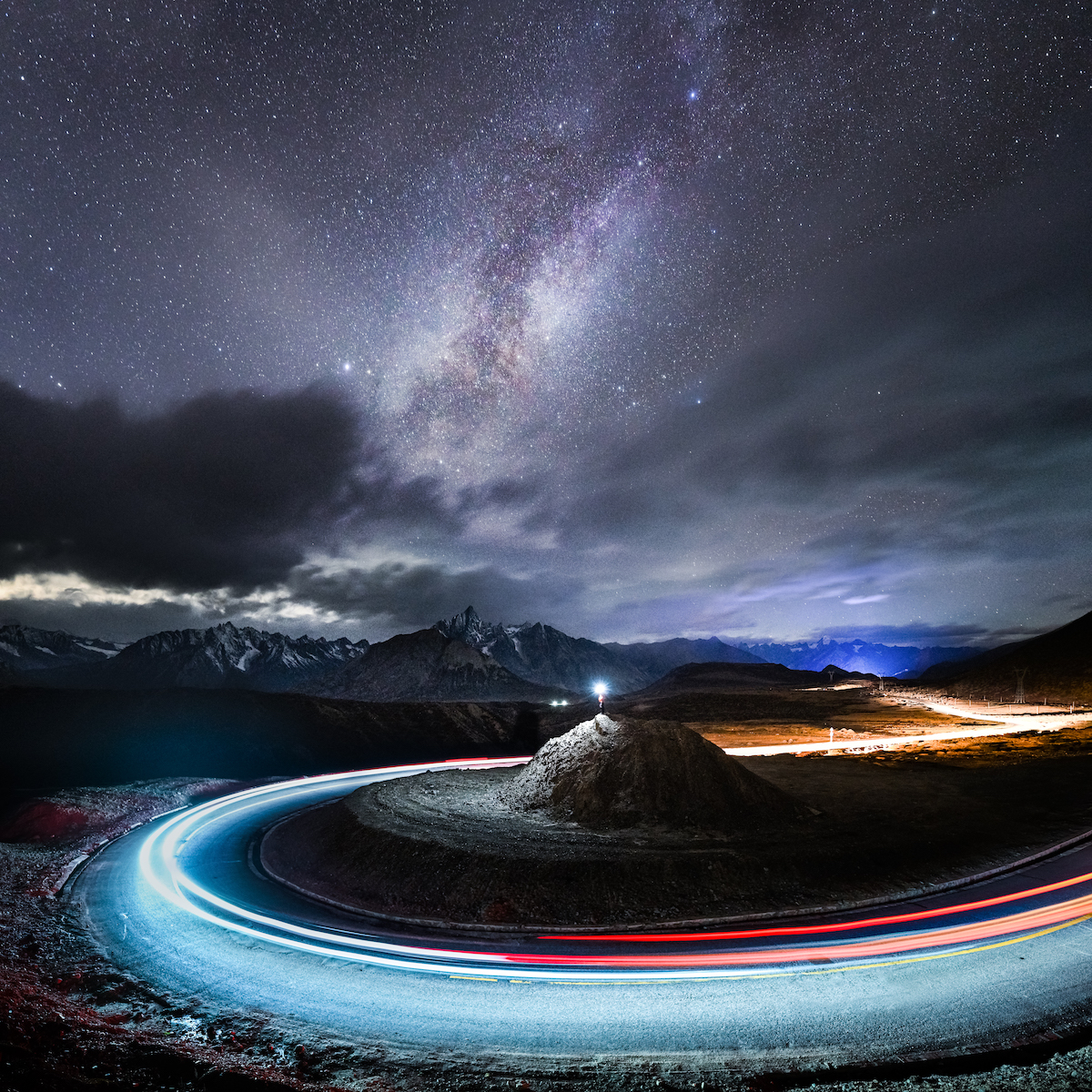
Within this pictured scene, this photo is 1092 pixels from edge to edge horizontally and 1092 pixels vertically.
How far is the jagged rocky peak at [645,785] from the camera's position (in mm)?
35875

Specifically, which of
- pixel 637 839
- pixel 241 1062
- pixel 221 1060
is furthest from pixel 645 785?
pixel 221 1060

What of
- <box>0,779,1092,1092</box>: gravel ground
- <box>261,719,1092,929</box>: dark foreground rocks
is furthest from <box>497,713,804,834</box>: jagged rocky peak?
<box>0,779,1092,1092</box>: gravel ground

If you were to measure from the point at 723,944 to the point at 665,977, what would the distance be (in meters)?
4.03

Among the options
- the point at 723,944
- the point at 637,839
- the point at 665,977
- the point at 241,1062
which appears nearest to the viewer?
the point at 241,1062

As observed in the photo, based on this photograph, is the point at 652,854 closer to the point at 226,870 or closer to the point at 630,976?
the point at 630,976

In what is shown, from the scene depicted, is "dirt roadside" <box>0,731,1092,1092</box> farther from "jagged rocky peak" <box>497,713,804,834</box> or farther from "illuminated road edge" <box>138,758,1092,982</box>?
"jagged rocky peak" <box>497,713,804,834</box>

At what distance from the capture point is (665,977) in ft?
65.7

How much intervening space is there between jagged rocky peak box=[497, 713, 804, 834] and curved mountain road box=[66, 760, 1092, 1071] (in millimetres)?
11313

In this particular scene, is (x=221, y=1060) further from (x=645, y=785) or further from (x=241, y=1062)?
(x=645, y=785)

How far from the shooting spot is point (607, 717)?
1718 inches

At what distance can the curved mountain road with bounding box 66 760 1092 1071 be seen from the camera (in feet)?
53.3

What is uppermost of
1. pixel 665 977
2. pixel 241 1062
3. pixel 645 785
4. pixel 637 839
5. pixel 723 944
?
pixel 645 785

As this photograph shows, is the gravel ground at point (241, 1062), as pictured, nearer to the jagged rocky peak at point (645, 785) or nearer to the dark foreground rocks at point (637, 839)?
the dark foreground rocks at point (637, 839)

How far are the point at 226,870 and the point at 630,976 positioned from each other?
28113 mm
